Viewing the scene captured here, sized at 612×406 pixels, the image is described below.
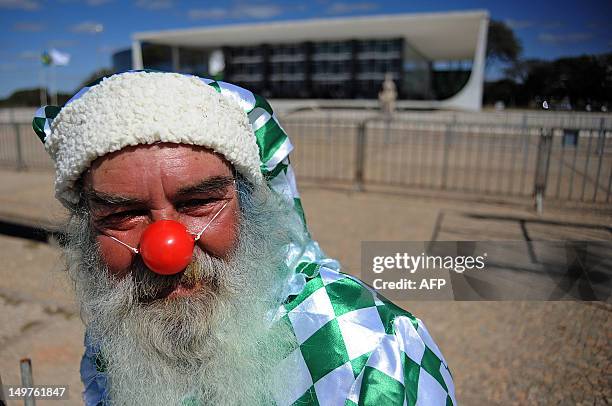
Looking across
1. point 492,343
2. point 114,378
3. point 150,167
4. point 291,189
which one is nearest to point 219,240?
point 150,167

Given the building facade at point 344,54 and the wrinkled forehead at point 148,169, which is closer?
the wrinkled forehead at point 148,169

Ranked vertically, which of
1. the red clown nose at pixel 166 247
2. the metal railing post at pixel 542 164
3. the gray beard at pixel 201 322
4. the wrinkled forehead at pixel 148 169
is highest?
the wrinkled forehead at pixel 148 169

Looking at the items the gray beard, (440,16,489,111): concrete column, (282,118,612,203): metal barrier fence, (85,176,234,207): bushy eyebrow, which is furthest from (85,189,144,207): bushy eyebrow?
(440,16,489,111): concrete column

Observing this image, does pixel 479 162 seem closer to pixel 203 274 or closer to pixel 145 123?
pixel 203 274

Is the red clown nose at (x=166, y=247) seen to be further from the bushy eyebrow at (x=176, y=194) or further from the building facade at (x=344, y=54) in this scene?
the building facade at (x=344, y=54)

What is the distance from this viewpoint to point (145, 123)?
1.01 metres

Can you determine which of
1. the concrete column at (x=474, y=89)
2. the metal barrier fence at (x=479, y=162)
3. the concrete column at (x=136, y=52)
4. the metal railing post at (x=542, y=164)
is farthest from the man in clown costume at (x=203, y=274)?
the concrete column at (x=136, y=52)

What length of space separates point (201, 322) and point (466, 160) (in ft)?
35.4

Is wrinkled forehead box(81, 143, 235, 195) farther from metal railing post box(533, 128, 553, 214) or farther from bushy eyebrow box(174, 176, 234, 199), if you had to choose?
metal railing post box(533, 128, 553, 214)

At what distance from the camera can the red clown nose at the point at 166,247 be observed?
3.20 ft

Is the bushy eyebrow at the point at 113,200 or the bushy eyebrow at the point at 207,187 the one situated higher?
the bushy eyebrow at the point at 207,187

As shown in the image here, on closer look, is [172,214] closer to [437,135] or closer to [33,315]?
[33,315]

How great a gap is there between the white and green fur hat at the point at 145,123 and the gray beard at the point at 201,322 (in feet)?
0.42

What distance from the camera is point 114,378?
50.6 inches
